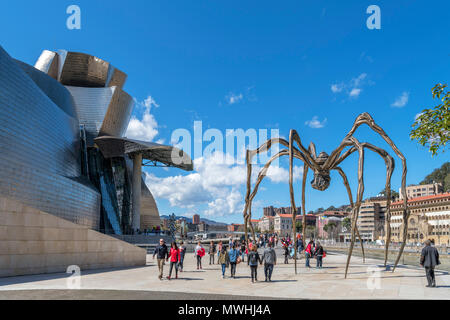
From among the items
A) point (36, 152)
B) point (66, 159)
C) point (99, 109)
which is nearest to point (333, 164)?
point (36, 152)

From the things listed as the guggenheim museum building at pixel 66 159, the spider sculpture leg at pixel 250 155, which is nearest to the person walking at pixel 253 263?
the spider sculpture leg at pixel 250 155

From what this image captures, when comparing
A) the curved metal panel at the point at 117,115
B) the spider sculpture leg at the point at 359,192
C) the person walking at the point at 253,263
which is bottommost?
the person walking at the point at 253,263

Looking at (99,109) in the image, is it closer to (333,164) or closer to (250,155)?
(250,155)

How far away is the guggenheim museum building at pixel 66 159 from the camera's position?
14.2 metres

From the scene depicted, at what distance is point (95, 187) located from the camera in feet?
171

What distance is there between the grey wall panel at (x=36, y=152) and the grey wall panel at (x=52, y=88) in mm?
4760

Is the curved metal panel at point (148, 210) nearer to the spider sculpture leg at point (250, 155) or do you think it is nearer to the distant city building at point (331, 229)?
the spider sculpture leg at point (250, 155)

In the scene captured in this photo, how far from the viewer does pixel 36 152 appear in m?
36.9

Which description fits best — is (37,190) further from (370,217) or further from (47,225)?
(370,217)

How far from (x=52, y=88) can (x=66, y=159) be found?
470 inches

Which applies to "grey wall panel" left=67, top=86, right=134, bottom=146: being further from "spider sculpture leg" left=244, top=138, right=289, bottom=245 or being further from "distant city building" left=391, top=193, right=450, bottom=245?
"distant city building" left=391, top=193, right=450, bottom=245

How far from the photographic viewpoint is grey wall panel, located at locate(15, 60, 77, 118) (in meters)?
47.7

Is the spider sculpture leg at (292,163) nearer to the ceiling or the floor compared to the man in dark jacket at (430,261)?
nearer to the ceiling
